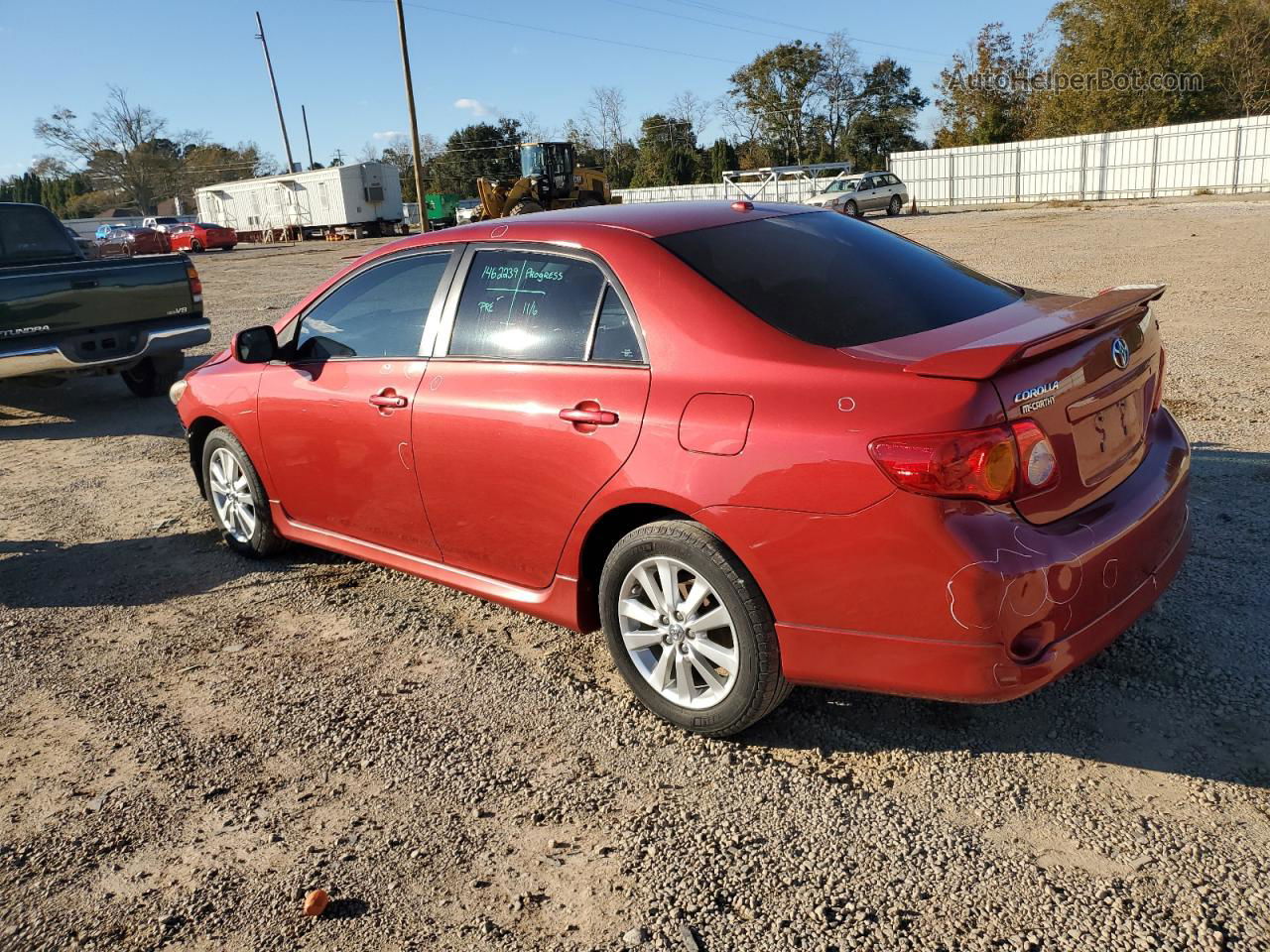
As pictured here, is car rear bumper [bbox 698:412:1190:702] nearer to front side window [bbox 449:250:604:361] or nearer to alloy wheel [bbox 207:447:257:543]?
front side window [bbox 449:250:604:361]

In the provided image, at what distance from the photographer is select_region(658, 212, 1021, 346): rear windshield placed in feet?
10.2

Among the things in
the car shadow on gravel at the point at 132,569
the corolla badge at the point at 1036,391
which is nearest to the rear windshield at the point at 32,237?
the car shadow on gravel at the point at 132,569

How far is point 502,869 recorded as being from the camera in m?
2.70

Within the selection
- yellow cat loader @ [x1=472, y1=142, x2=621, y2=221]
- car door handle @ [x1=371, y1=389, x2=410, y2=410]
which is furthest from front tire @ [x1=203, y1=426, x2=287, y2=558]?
yellow cat loader @ [x1=472, y1=142, x2=621, y2=221]

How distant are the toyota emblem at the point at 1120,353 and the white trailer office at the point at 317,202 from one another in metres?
47.1

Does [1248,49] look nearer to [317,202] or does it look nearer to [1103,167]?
[1103,167]

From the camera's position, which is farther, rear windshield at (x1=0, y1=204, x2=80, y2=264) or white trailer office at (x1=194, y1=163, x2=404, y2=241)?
white trailer office at (x1=194, y1=163, x2=404, y2=241)

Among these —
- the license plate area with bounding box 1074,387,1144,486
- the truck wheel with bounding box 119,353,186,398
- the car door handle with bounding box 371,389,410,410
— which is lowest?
the truck wheel with bounding box 119,353,186,398

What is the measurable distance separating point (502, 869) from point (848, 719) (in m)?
1.26

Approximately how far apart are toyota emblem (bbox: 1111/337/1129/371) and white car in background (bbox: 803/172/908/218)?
106 feet

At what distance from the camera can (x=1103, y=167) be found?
1508 inches

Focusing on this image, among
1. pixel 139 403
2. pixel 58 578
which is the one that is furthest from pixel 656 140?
pixel 58 578

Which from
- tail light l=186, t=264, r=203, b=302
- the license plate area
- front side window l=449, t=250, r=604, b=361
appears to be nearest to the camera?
the license plate area

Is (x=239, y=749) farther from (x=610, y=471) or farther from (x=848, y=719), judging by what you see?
(x=848, y=719)
